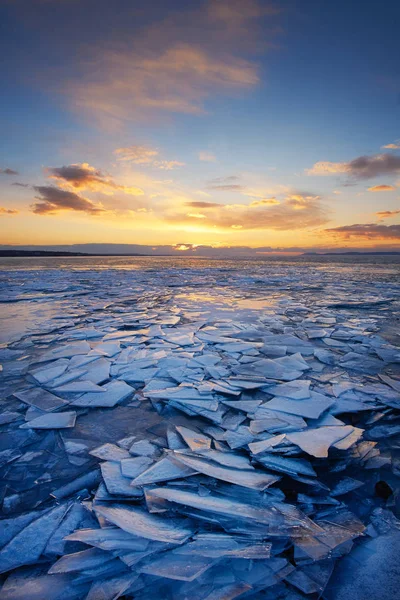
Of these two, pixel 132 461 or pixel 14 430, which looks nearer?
pixel 132 461

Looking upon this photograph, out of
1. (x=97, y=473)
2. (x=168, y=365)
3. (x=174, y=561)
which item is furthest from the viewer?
(x=168, y=365)

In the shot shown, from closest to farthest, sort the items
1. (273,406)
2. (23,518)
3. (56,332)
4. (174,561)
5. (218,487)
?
(174,561), (23,518), (218,487), (273,406), (56,332)

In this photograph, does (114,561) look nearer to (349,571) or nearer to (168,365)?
(349,571)

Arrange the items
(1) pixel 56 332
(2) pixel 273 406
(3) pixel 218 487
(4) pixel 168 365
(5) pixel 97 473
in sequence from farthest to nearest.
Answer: (1) pixel 56 332
(4) pixel 168 365
(2) pixel 273 406
(5) pixel 97 473
(3) pixel 218 487

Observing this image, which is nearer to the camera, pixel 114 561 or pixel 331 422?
pixel 114 561

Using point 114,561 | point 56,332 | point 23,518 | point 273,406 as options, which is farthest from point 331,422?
point 56,332

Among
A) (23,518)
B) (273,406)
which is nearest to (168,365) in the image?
(273,406)

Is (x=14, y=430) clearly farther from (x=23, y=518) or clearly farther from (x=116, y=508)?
(x=116, y=508)
